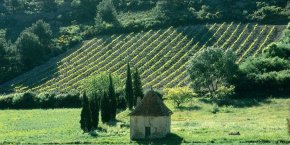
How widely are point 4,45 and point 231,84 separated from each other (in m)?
60.2

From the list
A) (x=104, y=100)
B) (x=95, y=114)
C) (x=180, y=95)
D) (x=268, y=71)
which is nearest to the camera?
(x=95, y=114)

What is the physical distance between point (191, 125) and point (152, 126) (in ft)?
25.9

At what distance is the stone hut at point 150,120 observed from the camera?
62906 mm

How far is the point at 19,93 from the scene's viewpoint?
11181 cm

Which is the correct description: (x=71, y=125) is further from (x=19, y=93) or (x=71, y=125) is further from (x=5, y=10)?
(x=5, y=10)

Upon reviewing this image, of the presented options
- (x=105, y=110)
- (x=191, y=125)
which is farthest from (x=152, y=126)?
(x=105, y=110)

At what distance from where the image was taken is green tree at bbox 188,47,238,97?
9694 centimetres

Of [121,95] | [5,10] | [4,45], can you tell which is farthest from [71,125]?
[5,10]

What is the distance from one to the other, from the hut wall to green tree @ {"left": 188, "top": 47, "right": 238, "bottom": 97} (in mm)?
35055

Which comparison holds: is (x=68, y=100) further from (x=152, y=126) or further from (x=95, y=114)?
(x=152, y=126)

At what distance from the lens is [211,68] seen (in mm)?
97125

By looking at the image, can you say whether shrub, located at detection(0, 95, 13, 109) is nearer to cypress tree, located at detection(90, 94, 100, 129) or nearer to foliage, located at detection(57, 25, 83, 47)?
foliage, located at detection(57, 25, 83, 47)

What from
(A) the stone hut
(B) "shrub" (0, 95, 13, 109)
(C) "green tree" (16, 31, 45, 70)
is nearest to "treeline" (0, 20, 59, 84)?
(C) "green tree" (16, 31, 45, 70)

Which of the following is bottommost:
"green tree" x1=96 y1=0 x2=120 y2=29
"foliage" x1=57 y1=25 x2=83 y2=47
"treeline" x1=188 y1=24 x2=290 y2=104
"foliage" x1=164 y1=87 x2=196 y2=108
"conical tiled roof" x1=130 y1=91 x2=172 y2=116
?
"conical tiled roof" x1=130 y1=91 x2=172 y2=116
